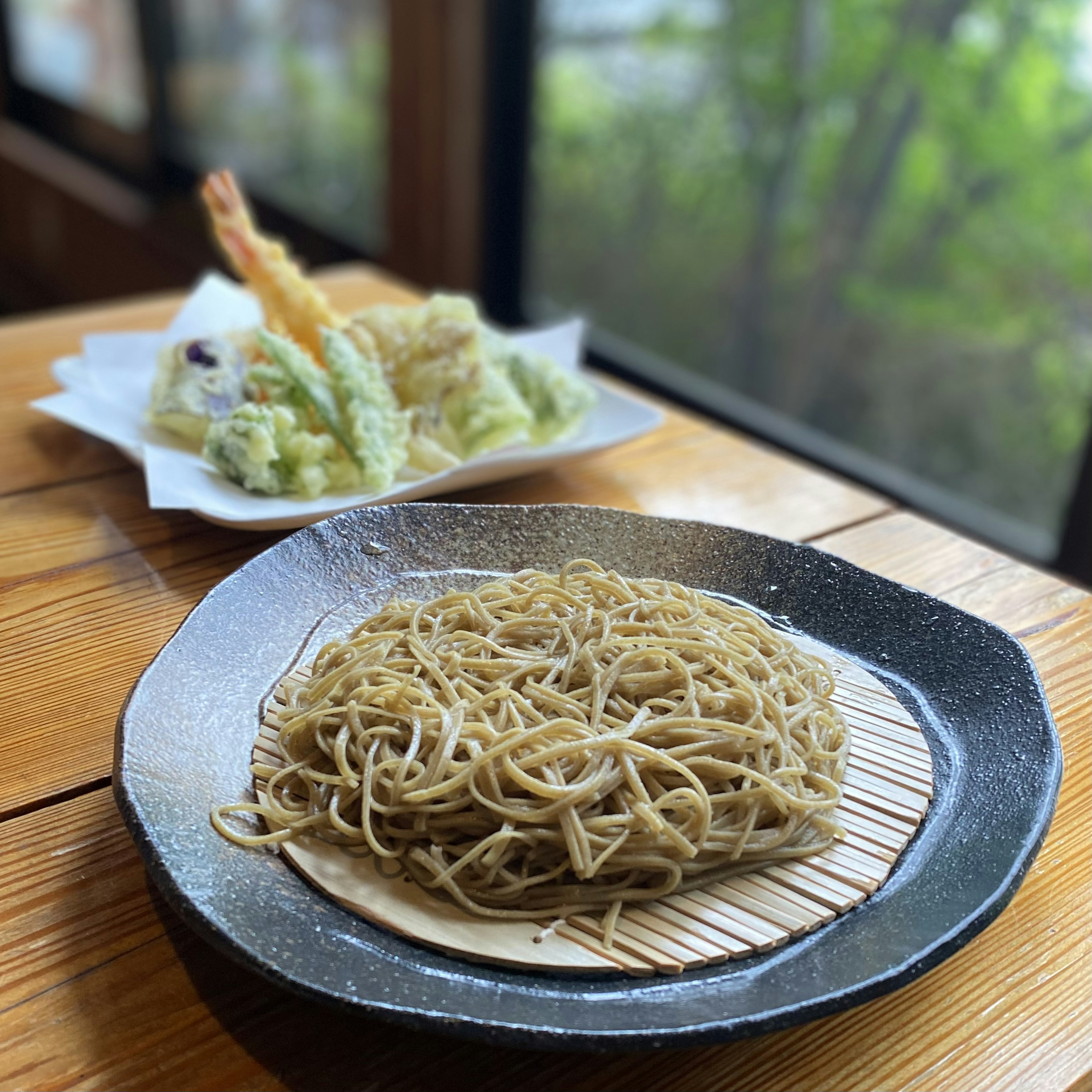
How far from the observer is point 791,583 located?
109 centimetres

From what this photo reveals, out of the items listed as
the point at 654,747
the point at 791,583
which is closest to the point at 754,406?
the point at 791,583

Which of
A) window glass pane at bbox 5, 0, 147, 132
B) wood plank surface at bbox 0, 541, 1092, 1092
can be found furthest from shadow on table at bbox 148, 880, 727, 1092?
window glass pane at bbox 5, 0, 147, 132

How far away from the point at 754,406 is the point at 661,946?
2.43 m

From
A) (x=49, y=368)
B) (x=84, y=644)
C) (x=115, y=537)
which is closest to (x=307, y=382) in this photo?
(x=115, y=537)

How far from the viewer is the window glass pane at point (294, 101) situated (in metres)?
3.62

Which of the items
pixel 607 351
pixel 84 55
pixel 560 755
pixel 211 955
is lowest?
pixel 607 351

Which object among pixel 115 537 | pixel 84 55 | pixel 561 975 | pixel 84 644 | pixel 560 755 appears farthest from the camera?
pixel 84 55

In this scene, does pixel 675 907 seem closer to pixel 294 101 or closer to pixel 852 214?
pixel 852 214

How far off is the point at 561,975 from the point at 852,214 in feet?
8.27

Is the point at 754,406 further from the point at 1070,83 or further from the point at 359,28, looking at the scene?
the point at 359,28

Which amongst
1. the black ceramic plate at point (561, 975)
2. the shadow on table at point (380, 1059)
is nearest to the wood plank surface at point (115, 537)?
the black ceramic plate at point (561, 975)

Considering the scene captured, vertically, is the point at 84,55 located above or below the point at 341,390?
below

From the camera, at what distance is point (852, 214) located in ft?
9.29

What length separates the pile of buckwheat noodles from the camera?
0.75 metres
